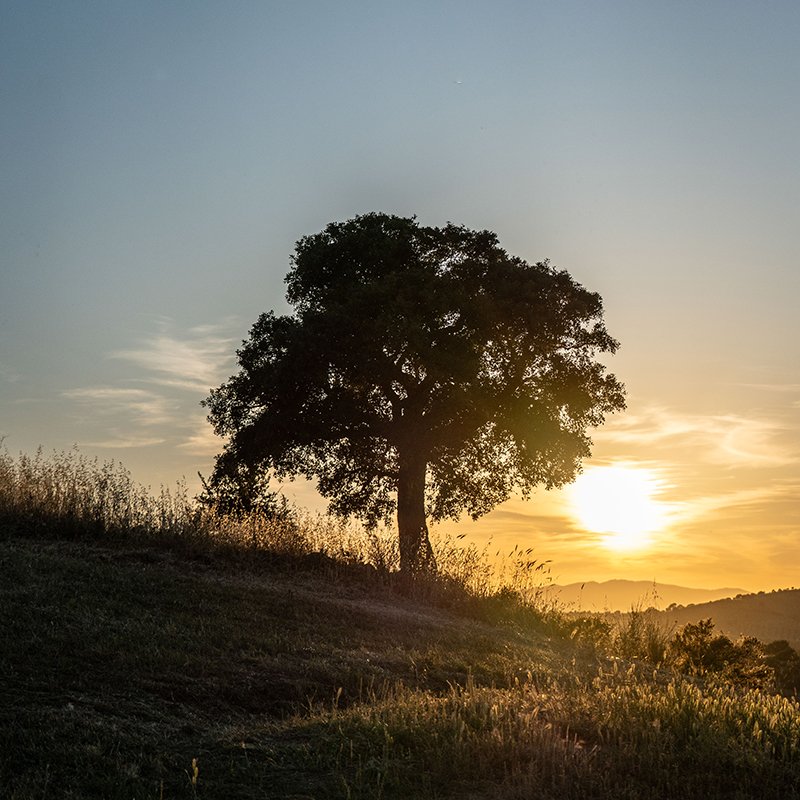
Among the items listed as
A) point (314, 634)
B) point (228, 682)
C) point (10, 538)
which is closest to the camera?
point (228, 682)

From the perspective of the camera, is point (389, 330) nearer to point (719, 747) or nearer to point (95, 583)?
point (95, 583)

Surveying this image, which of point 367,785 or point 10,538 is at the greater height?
point 10,538

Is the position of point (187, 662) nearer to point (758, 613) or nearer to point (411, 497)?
point (411, 497)

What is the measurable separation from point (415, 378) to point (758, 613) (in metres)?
37.4

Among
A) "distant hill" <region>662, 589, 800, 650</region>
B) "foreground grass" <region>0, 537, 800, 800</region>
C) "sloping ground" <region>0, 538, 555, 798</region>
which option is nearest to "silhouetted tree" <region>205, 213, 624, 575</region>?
"sloping ground" <region>0, 538, 555, 798</region>

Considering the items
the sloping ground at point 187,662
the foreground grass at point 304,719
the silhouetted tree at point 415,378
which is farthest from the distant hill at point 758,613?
the foreground grass at point 304,719

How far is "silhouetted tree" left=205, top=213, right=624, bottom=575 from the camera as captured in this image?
24.3 metres

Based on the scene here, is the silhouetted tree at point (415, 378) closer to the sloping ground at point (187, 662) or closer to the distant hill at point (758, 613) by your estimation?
the sloping ground at point (187, 662)

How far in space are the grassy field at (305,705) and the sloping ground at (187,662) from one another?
3cm

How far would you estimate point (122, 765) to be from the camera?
295 inches

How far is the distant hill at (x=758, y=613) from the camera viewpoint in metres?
50.4

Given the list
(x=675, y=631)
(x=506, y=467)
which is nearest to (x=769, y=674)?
(x=675, y=631)

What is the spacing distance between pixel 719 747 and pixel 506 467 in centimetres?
1780

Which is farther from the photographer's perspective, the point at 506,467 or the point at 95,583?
the point at 506,467
